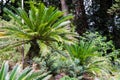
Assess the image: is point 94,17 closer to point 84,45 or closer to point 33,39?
point 84,45

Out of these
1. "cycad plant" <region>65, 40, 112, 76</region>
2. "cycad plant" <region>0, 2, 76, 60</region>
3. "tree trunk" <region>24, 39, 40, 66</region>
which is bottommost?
"cycad plant" <region>65, 40, 112, 76</region>

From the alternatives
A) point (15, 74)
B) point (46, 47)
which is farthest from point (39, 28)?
point (15, 74)

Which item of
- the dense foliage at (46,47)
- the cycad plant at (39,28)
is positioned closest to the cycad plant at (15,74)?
the dense foliage at (46,47)

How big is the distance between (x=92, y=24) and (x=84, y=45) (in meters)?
5.36

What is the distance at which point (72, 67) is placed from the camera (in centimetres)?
614

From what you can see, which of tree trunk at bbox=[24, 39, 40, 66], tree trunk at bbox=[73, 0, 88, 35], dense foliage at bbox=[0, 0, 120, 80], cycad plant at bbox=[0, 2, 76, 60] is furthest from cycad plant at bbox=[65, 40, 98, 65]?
tree trunk at bbox=[73, 0, 88, 35]

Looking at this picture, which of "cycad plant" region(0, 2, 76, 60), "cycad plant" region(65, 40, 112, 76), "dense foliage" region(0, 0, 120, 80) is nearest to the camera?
"dense foliage" region(0, 0, 120, 80)

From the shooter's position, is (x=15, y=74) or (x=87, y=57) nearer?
(x=15, y=74)

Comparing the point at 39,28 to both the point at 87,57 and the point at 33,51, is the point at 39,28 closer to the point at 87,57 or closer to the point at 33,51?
the point at 33,51

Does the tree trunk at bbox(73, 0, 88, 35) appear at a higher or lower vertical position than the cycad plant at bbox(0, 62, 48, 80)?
lower

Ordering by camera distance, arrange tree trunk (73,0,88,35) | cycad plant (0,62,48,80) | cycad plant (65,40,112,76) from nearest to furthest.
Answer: cycad plant (0,62,48,80) → cycad plant (65,40,112,76) → tree trunk (73,0,88,35)

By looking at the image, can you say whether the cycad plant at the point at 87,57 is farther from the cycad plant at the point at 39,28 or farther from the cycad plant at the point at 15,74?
the cycad plant at the point at 15,74

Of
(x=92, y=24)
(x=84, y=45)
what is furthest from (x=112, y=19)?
(x=84, y=45)

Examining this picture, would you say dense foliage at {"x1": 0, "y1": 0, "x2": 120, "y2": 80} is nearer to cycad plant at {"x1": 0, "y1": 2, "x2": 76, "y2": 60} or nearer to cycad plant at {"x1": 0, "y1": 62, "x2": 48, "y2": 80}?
cycad plant at {"x1": 0, "y1": 2, "x2": 76, "y2": 60}
